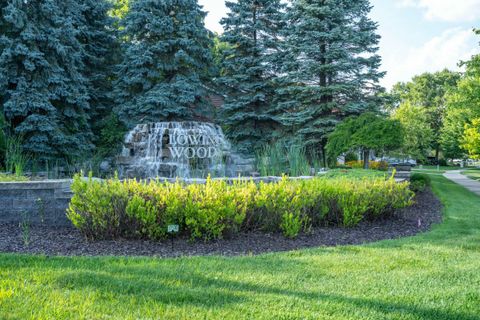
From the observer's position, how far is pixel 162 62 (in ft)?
47.9

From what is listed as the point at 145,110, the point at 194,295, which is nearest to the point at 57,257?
the point at 194,295

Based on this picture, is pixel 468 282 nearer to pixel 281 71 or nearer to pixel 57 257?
pixel 57 257

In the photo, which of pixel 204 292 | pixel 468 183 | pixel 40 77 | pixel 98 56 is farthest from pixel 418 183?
pixel 98 56

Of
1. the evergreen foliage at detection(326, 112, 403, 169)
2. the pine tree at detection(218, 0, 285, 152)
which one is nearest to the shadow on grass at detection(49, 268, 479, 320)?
the evergreen foliage at detection(326, 112, 403, 169)

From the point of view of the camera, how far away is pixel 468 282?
338cm

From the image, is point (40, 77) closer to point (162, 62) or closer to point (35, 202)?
point (162, 62)

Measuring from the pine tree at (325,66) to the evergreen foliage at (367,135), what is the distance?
301cm

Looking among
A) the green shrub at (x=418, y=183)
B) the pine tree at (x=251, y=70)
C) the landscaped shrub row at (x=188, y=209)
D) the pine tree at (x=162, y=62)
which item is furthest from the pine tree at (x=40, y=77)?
the green shrub at (x=418, y=183)

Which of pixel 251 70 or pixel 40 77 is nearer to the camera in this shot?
pixel 40 77

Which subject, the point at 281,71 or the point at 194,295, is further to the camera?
the point at 281,71

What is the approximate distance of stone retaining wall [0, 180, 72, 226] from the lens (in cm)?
545

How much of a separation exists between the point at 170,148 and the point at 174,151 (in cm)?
14

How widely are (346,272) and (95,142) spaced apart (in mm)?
12631

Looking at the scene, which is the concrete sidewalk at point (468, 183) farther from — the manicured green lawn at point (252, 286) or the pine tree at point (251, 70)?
the manicured green lawn at point (252, 286)
